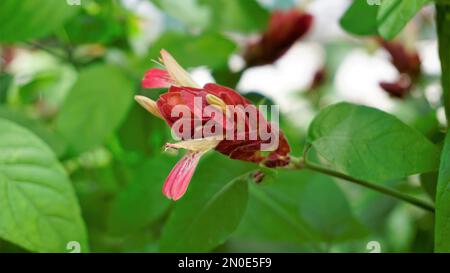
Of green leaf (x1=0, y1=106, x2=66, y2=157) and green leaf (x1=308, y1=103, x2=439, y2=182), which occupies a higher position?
green leaf (x1=0, y1=106, x2=66, y2=157)

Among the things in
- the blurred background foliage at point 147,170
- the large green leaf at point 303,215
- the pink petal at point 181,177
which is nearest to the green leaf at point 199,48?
the blurred background foliage at point 147,170

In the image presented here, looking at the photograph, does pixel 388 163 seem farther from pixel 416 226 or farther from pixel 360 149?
pixel 416 226

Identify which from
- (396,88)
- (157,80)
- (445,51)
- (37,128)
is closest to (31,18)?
(37,128)

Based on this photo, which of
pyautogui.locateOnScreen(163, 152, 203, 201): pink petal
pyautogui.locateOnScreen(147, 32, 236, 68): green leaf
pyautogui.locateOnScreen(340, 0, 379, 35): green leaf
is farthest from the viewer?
pyautogui.locateOnScreen(147, 32, 236, 68): green leaf

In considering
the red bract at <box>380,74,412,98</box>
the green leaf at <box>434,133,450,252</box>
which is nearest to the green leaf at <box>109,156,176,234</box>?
the green leaf at <box>434,133,450,252</box>

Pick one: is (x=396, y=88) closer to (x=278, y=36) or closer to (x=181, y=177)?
(x=278, y=36)

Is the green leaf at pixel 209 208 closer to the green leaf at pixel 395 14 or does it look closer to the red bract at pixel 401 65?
the green leaf at pixel 395 14

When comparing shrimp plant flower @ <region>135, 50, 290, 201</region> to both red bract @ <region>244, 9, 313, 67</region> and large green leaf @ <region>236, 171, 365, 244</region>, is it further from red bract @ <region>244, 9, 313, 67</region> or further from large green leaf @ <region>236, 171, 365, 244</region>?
red bract @ <region>244, 9, 313, 67</region>
